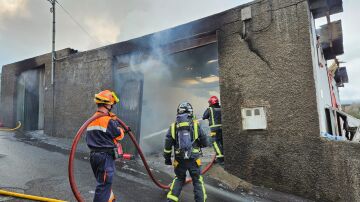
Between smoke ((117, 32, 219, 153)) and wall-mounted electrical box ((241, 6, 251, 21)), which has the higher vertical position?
wall-mounted electrical box ((241, 6, 251, 21))

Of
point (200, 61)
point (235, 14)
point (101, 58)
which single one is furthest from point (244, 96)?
point (101, 58)

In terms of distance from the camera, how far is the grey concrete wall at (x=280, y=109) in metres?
4.65

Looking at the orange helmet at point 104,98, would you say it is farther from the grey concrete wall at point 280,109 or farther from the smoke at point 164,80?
the smoke at point 164,80

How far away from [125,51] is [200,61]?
2965 mm

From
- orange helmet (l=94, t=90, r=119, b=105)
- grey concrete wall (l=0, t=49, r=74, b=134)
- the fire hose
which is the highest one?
grey concrete wall (l=0, t=49, r=74, b=134)

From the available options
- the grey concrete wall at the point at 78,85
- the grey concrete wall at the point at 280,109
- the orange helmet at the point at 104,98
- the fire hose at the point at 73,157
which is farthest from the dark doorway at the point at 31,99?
the orange helmet at the point at 104,98

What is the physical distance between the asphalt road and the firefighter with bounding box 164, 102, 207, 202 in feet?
2.45

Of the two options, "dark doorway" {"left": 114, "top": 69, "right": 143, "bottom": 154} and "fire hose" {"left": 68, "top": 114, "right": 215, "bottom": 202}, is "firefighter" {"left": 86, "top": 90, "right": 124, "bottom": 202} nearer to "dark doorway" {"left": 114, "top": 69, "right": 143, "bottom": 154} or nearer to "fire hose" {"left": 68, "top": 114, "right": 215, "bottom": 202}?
"fire hose" {"left": 68, "top": 114, "right": 215, "bottom": 202}

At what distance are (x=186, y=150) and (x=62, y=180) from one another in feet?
9.39

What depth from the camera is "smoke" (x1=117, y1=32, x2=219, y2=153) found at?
26.6 feet

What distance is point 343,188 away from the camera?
176 inches

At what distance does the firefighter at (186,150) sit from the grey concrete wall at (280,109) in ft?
6.33

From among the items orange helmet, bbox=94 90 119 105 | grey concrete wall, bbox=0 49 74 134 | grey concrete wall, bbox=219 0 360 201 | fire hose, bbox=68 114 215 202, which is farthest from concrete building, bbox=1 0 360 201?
grey concrete wall, bbox=0 49 74 134

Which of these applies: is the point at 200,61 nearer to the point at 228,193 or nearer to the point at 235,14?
the point at 235,14
